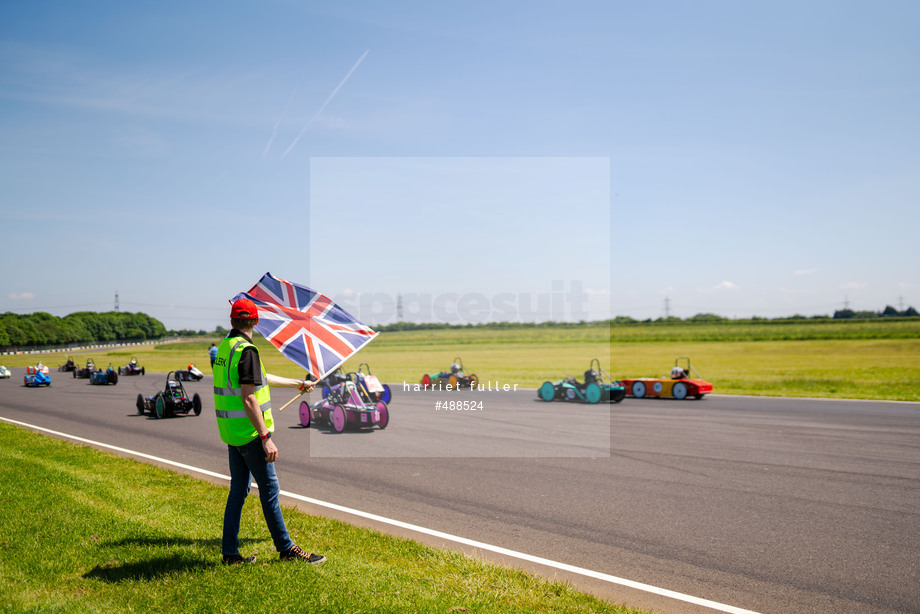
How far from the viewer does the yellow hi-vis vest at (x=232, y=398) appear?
16.4 ft

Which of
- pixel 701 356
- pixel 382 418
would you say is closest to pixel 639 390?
pixel 382 418

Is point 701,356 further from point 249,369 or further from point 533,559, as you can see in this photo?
point 249,369

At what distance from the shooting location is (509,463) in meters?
10.5

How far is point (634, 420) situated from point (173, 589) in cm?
1331

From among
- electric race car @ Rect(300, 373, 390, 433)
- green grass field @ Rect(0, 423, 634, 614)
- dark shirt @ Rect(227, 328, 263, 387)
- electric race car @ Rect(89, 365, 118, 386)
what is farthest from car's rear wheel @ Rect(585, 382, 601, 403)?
electric race car @ Rect(89, 365, 118, 386)

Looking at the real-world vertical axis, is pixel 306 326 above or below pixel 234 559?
above

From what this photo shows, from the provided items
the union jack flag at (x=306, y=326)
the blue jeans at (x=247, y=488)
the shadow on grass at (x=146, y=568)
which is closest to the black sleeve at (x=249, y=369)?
the blue jeans at (x=247, y=488)

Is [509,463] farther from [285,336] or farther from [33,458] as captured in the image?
[33,458]

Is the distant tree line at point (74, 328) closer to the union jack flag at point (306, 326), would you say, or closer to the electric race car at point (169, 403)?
the electric race car at point (169, 403)

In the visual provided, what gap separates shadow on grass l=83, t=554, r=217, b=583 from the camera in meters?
4.97

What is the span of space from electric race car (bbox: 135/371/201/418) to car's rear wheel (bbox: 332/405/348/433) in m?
6.18

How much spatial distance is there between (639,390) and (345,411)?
13189 millimetres

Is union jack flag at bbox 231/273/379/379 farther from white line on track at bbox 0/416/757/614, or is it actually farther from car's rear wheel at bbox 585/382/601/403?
car's rear wheel at bbox 585/382/601/403

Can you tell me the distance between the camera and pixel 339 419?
1411 cm
